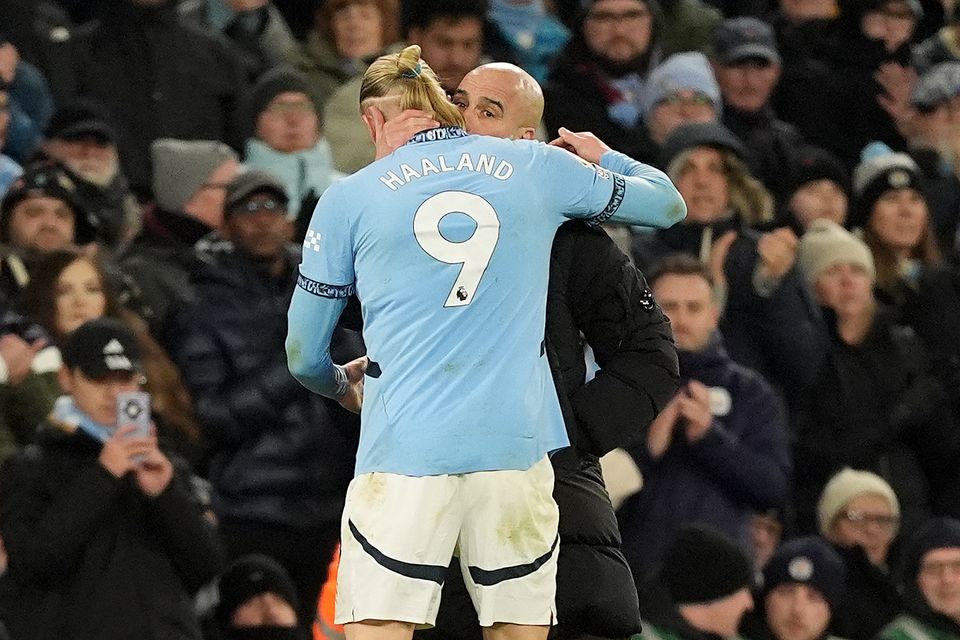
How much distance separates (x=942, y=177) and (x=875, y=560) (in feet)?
9.59

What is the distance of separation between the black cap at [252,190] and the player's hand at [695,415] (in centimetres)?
174

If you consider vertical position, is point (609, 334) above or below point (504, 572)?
above

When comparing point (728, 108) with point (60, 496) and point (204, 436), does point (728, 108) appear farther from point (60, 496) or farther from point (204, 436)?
point (60, 496)

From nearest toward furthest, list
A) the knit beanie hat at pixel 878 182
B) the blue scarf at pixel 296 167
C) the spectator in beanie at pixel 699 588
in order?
the spectator in beanie at pixel 699 588, the blue scarf at pixel 296 167, the knit beanie hat at pixel 878 182

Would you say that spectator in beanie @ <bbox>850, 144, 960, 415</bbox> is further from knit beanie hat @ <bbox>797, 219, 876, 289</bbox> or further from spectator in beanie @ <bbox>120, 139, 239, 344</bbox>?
spectator in beanie @ <bbox>120, 139, 239, 344</bbox>

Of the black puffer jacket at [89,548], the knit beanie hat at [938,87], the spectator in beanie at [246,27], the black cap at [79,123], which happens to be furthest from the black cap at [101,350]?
the knit beanie hat at [938,87]

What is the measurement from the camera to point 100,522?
6.89 metres

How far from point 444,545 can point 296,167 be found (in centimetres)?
451

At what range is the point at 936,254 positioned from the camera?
34.8 feet

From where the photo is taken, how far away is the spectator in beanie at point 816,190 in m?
10.4

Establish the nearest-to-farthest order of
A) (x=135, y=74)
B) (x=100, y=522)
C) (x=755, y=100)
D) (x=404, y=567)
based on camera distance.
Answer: (x=404, y=567)
(x=100, y=522)
(x=135, y=74)
(x=755, y=100)

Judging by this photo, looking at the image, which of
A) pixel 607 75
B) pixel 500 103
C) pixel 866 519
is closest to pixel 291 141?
pixel 607 75

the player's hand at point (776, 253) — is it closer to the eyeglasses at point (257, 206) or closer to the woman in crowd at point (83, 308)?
the eyeglasses at point (257, 206)

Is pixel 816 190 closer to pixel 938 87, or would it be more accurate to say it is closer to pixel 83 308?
pixel 938 87
